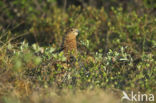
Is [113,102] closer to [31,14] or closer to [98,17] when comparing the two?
[98,17]

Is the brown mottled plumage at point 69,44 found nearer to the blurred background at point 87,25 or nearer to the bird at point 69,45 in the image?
the bird at point 69,45

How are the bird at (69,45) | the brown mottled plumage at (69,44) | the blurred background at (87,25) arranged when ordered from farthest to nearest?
the blurred background at (87,25) < the brown mottled plumage at (69,44) < the bird at (69,45)

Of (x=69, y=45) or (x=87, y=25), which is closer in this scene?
(x=69, y=45)

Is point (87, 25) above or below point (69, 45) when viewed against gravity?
above

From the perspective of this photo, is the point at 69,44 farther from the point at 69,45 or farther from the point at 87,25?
the point at 87,25

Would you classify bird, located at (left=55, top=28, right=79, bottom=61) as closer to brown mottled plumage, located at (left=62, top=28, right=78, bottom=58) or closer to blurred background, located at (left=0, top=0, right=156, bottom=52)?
brown mottled plumage, located at (left=62, top=28, right=78, bottom=58)

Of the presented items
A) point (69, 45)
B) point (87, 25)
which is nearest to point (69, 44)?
point (69, 45)

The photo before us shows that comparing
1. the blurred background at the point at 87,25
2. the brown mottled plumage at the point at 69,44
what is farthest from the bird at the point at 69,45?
the blurred background at the point at 87,25

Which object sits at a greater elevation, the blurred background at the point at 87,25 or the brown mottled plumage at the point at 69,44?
the blurred background at the point at 87,25

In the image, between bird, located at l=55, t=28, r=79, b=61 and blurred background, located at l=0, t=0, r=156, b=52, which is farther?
blurred background, located at l=0, t=0, r=156, b=52

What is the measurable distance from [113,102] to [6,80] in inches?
59.2

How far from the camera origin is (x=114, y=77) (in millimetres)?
3695

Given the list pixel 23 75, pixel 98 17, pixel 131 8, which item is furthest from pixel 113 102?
pixel 131 8

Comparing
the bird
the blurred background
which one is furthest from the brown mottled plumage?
the blurred background
